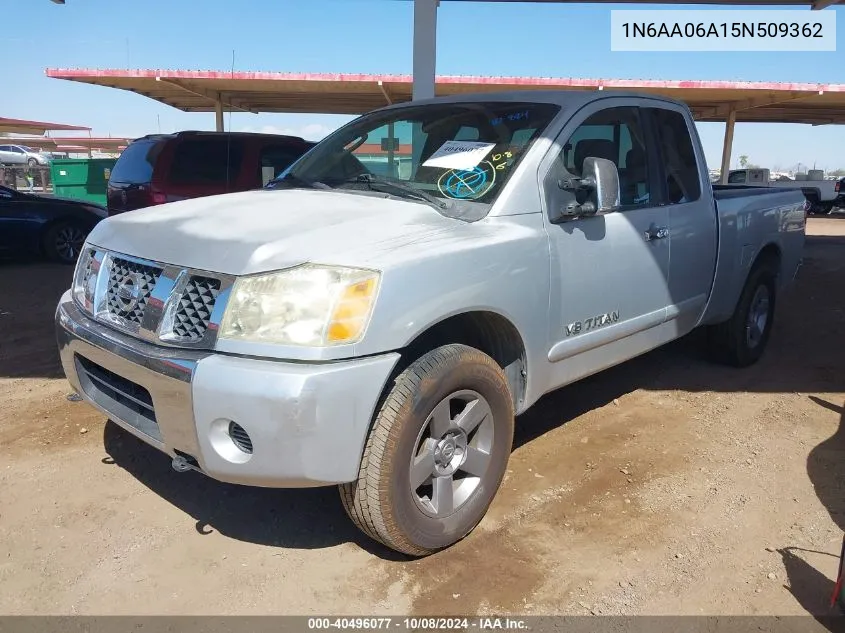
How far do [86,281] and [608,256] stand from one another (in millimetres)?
2575

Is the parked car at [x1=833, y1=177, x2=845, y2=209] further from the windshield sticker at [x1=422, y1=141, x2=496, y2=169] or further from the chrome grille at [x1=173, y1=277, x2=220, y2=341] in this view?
the chrome grille at [x1=173, y1=277, x2=220, y2=341]

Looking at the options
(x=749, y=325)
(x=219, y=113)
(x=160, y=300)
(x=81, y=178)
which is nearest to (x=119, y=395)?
(x=160, y=300)

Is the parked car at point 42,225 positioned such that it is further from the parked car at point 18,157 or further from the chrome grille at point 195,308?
the parked car at point 18,157

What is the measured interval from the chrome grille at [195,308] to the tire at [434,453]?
2.41 feet

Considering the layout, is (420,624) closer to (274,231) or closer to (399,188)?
(274,231)

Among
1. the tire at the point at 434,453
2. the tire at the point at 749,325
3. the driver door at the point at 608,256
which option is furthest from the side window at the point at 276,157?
the tire at the point at 434,453

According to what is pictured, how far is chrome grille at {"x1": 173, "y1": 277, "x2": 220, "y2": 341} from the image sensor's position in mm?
2463

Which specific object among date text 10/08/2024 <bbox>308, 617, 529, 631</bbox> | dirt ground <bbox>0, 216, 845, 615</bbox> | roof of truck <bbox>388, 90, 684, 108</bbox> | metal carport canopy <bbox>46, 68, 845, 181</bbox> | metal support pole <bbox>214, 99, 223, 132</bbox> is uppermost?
metal carport canopy <bbox>46, 68, 845, 181</bbox>

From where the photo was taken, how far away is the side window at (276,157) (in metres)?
8.28

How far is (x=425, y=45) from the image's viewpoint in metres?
7.51

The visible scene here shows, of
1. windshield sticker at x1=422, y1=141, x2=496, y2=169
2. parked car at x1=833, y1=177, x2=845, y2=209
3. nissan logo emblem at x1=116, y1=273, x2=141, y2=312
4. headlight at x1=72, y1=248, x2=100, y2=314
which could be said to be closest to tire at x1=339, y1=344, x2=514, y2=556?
windshield sticker at x1=422, y1=141, x2=496, y2=169

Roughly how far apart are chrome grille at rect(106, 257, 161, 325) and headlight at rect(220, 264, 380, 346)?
1.67 ft

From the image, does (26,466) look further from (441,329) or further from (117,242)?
(441,329)

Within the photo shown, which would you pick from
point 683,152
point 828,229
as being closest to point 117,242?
point 683,152
